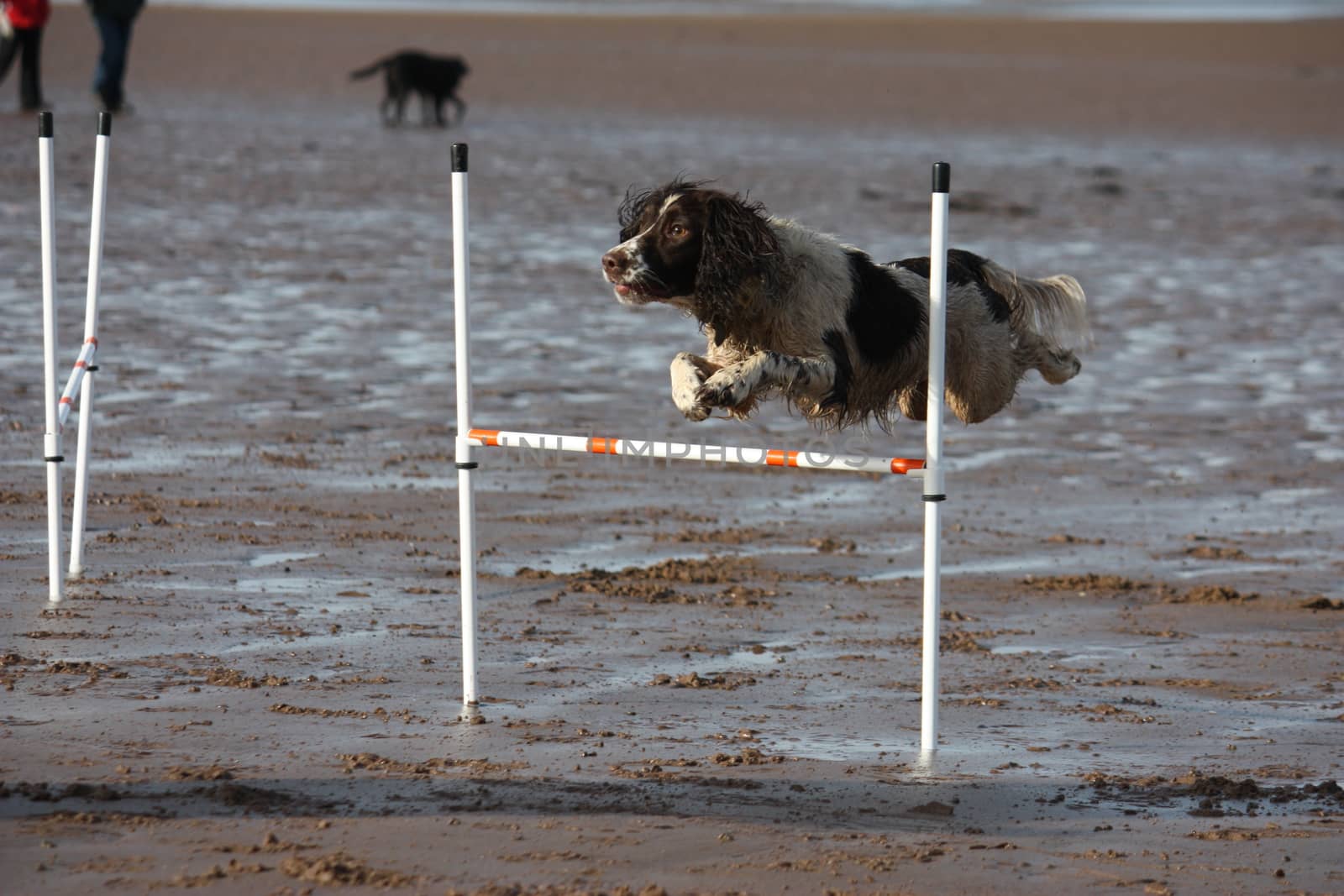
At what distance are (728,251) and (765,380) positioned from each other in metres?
0.42

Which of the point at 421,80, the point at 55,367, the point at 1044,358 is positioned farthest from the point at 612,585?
the point at 421,80

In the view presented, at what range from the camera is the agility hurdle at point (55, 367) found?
704 cm

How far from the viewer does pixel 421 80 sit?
25672mm

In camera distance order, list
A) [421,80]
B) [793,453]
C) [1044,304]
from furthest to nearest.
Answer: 1. [421,80]
2. [1044,304]
3. [793,453]

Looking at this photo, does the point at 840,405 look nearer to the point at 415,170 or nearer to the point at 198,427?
the point at 198,427

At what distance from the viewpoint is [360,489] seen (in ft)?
30.0

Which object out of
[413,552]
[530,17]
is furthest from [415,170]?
[530,17]

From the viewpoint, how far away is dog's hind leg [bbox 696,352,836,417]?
18.1 feet

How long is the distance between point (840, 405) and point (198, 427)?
17.4 ft

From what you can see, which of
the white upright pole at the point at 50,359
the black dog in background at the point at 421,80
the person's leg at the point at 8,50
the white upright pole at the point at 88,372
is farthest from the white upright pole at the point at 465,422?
the black dog in background at the point at 421,80

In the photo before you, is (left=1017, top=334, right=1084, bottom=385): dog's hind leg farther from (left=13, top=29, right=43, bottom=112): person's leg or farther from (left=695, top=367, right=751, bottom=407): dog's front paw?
(left=13, top=29, right=43, bottom=112): person's leg

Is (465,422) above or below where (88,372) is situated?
below

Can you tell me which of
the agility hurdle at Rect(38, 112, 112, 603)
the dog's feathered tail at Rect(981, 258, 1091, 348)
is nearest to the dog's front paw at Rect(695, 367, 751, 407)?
the dog's feathered tail at Rect(981, 258, 1091, 348)

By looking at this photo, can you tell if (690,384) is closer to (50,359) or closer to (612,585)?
(612,585)
